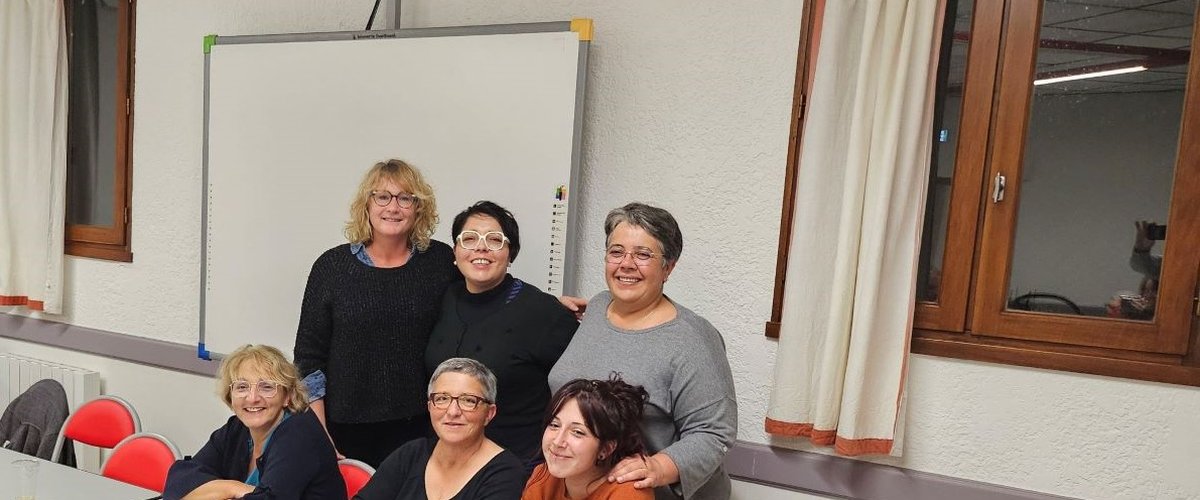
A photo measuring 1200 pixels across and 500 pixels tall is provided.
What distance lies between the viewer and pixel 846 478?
7.20ft

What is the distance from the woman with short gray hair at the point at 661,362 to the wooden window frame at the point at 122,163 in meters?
2.50

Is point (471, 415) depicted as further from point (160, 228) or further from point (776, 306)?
point (160, 228)

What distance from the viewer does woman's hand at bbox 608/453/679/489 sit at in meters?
1.50

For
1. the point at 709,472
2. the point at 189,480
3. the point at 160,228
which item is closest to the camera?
the point at 709,472

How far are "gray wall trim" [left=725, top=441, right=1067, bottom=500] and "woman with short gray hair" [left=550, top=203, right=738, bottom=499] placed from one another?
52cm

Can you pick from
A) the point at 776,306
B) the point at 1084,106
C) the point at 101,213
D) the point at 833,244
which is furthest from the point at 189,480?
the point at 1084,106

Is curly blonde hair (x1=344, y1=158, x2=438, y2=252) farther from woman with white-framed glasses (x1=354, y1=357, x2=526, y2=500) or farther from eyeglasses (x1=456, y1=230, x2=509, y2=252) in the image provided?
woman with white-framed glasses (x1=354, y1=357, x2=526, y2=500)

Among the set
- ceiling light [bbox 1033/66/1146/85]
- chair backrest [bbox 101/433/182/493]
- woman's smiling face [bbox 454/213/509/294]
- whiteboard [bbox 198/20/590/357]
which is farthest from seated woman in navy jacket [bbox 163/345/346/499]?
ceiling light [bbox 1033/66/1146/85]

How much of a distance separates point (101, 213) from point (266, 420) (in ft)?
6.94

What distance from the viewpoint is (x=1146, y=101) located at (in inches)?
78.5

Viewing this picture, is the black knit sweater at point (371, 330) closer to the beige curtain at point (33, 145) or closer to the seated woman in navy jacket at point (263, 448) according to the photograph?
the seated woman in navy jacket at point (263, 448)

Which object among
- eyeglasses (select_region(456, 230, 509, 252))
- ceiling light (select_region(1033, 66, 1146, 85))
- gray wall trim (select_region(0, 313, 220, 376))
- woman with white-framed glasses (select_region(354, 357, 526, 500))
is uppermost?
ceiling light (select_region(1033, 66, 1146, 85))

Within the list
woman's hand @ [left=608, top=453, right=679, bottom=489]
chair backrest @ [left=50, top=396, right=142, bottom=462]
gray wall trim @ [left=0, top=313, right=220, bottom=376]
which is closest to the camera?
woman's hand @ [left=608, top=453, right=679, bottom=489]

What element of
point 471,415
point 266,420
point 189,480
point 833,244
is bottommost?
point 189,480
